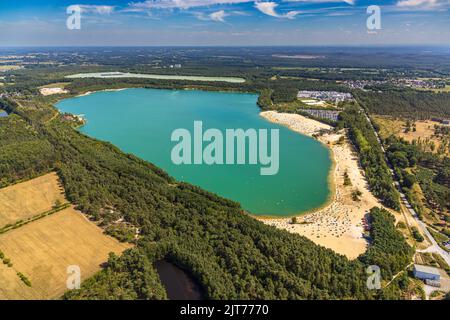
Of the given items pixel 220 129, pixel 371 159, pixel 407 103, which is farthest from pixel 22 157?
pixel 407 103

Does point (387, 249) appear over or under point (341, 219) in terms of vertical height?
under

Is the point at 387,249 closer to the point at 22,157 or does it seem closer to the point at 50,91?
the point at 22,157

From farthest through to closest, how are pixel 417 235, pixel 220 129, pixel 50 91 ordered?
pixel 50 91 → pixel 220 129 → pixel 417 235

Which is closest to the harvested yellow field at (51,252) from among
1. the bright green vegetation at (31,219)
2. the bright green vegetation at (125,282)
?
the bright green vegetation at (31,219)

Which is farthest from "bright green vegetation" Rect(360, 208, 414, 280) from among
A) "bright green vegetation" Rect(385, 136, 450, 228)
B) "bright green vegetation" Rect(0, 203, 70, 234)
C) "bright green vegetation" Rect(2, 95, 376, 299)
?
"bright green vegetation" Rect(0, 203, 70, 234)

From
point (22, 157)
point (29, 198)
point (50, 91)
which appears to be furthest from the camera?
point (50, 91)

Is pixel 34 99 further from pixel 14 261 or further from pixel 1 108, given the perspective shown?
pixel 14 261
